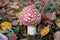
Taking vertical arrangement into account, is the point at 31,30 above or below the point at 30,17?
below

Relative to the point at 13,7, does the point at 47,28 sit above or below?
below

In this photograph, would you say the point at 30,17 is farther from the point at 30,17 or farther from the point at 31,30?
the point at 31,30

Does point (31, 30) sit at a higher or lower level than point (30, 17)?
lower

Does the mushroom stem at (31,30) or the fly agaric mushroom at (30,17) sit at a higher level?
the fly agaric mushroom at (30,17)

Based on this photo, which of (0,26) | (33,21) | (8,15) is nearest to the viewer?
(33,21)

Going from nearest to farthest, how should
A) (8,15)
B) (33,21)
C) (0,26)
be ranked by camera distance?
1. (33,21)
2. (0,26)
3. (8,15)

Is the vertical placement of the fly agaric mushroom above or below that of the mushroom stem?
above

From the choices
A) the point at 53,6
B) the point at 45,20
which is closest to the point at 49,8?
the point at 53,6

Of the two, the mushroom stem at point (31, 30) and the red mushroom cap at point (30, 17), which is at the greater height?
the red mushroom cap at point (30, 17)

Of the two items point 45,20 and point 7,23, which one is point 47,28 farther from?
point 7,23

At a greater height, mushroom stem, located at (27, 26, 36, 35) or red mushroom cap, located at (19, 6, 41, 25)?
red mushroom cap, located at (19, 6, 41, 25)

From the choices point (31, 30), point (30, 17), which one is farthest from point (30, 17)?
point (31, 30)
